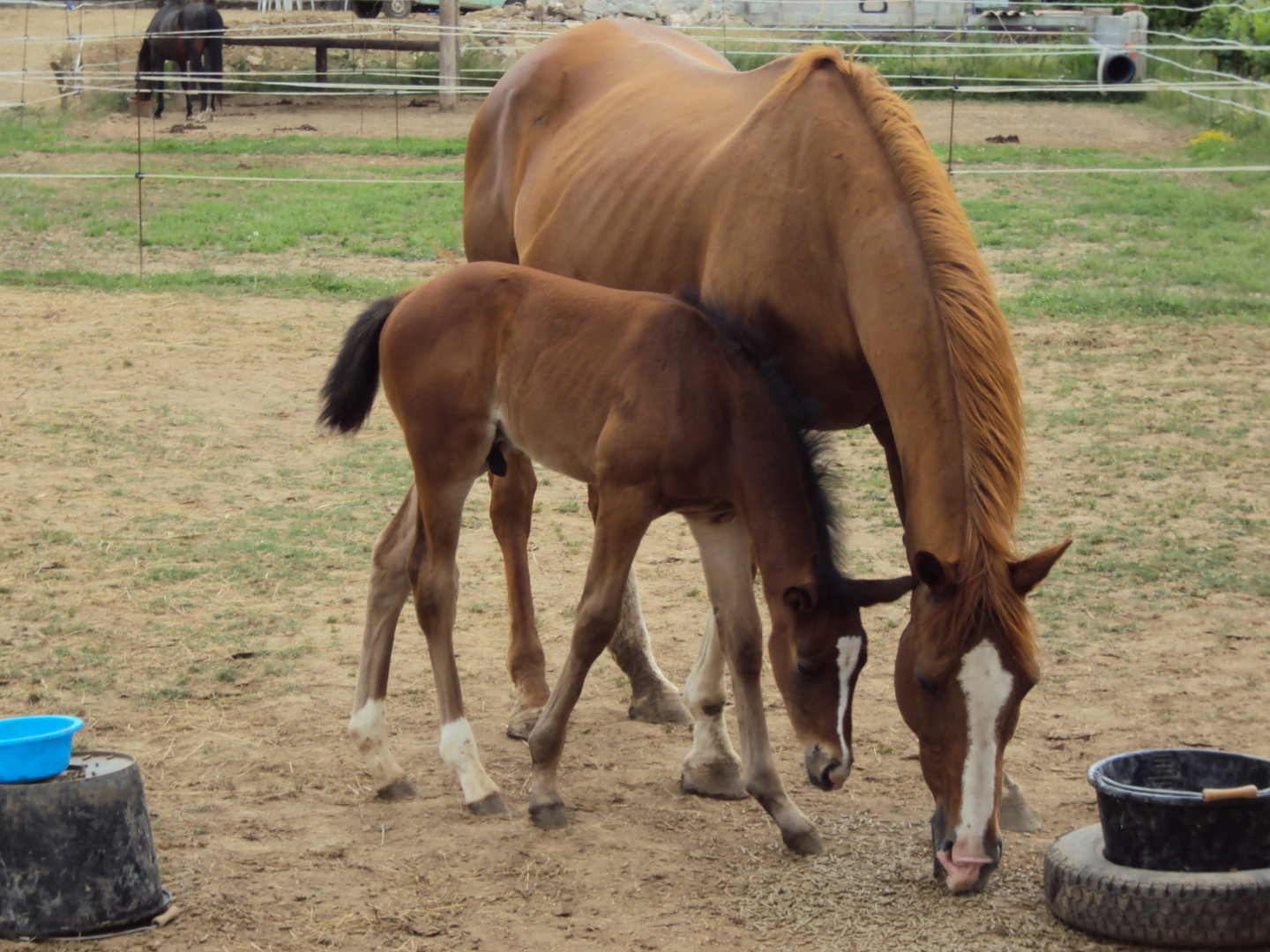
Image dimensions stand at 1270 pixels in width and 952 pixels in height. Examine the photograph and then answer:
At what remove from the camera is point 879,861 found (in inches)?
130

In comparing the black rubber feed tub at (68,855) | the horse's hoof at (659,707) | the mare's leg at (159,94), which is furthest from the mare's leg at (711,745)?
the mare's leg at (159,94)

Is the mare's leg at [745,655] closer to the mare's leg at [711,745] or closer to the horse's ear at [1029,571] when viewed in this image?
the mare's leg at [711,745]

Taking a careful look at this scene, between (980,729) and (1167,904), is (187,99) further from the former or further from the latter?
(1167,904)

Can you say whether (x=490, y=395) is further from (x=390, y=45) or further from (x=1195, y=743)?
(x=390, y=45)

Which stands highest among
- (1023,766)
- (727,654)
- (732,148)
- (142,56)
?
(142,56)

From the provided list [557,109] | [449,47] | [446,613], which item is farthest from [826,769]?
[449,47]

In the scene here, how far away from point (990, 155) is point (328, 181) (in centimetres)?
772

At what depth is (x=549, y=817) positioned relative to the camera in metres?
3.51

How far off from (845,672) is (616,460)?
0.79 metres

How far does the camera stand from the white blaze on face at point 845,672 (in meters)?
3.07

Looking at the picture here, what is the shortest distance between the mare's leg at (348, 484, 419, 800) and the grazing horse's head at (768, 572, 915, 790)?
126cm

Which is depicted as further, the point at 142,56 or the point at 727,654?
the point at 142,56

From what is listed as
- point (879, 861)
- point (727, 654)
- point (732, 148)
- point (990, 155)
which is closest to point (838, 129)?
point (732, 148)

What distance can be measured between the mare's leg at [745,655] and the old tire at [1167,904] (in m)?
0.71
